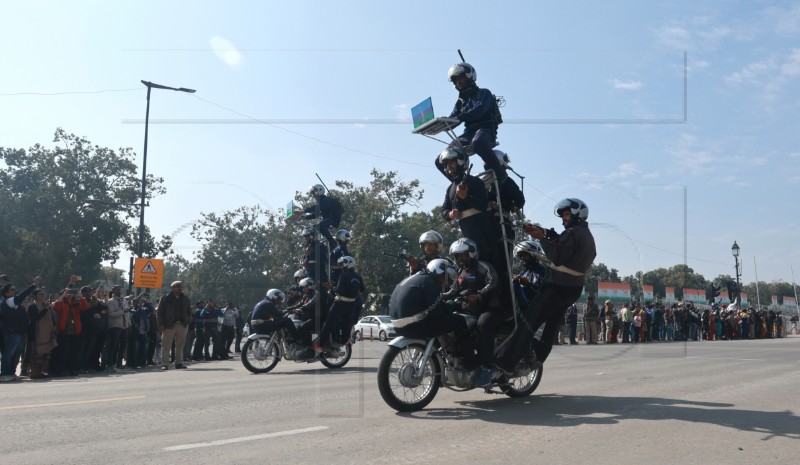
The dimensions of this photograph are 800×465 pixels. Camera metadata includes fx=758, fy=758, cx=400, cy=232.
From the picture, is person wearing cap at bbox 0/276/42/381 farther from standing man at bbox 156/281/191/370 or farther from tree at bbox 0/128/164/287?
tree at bbox 0/128/164/287

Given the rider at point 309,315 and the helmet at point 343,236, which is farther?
the helmet at point 343,236

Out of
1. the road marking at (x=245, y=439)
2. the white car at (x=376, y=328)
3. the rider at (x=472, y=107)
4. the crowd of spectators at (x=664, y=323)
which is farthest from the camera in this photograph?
the white car at (x=376, y=328)

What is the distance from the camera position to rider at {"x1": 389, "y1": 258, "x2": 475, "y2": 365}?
7562 millimetres

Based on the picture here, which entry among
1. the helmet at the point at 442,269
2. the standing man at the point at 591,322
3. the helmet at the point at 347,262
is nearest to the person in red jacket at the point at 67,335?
the helmet at the point at 347,262

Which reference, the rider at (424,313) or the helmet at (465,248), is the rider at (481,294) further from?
the rider at (424,313)

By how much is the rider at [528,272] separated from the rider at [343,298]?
5.60m

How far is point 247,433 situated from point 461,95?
5064 millimetres

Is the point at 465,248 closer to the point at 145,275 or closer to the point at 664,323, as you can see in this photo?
the point at 145,275

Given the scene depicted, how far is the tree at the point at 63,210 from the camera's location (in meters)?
54.0

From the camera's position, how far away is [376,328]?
43.6 m

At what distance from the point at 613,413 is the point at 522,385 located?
5.33 feet

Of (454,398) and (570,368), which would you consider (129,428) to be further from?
(570,368)

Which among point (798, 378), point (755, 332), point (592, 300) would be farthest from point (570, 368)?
point (755, 332)

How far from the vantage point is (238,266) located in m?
84.8
